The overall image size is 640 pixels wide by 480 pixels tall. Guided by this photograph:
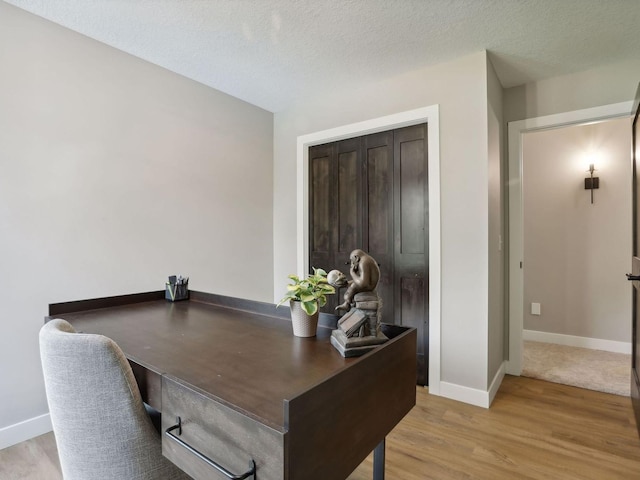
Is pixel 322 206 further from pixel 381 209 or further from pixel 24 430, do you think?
pixel 24 430

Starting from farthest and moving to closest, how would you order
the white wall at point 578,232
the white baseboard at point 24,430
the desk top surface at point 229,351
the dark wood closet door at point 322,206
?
the white wall at point 578,232 < the dark wood closet door at point 322,206 < the white baseboard at point 24,430 < the desk top surface at point 229,351

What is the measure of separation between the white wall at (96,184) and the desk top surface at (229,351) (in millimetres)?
686

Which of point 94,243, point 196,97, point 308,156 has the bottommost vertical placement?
point 94,243

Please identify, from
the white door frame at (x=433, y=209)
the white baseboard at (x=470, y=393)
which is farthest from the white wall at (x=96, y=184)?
the white baseboard at (x=470, y=393)

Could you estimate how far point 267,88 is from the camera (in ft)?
10.1

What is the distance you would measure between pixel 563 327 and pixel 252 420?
4147mm

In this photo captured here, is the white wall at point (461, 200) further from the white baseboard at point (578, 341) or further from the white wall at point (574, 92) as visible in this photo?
the white baseboard at point (578, 341)

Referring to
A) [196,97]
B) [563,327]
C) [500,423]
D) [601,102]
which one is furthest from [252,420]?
[563,327]

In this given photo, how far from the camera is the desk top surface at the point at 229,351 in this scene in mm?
825

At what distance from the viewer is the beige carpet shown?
2705 mm

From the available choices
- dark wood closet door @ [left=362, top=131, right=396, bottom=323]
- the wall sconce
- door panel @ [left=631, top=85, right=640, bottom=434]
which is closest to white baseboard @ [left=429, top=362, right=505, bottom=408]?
dark wood closet door @ [left=362, top=131, right=396, bottom=323]

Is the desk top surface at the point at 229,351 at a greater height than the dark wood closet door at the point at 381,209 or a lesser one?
lesser

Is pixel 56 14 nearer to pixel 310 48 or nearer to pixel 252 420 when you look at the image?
pixel 310 48

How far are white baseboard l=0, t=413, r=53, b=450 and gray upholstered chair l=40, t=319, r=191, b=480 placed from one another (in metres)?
1.49
